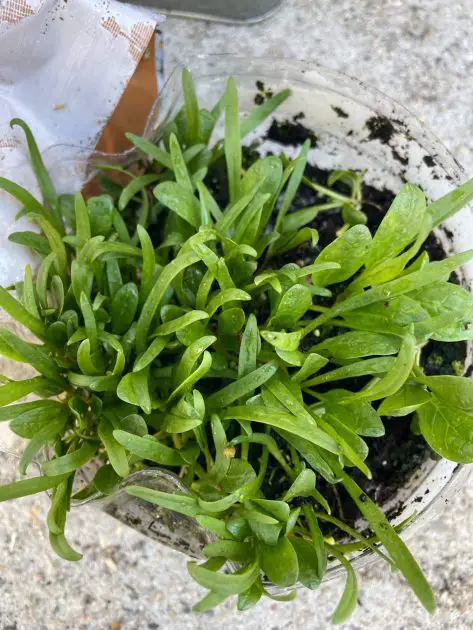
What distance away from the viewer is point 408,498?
2.37 ft

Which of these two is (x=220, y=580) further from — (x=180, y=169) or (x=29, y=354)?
(x=180, y=169)

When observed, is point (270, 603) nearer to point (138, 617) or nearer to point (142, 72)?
point (138, 617)

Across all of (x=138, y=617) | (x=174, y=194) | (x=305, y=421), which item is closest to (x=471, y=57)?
(x=174, y=194)

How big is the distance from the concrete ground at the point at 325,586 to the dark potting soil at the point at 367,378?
203mm

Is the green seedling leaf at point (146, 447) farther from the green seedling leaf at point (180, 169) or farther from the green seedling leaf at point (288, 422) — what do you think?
the green seedling leaf at point (180, 169)

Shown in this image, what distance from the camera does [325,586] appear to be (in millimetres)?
890

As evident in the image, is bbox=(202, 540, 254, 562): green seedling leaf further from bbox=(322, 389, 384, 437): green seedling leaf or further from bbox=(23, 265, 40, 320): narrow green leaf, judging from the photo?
bbox=(23, 265, 40, 320): narrow green leaf

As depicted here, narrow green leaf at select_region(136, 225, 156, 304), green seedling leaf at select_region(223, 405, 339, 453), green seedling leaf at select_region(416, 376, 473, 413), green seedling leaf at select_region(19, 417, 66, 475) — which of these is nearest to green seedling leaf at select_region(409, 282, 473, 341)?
green seedling leaf at select_region(416, 376, 473, 413)

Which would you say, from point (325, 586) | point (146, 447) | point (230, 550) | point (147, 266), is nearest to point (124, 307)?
point (147, 266)

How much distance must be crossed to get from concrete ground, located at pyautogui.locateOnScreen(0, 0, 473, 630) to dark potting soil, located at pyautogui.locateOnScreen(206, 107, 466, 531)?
8.0 inches

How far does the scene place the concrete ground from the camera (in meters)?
0.89

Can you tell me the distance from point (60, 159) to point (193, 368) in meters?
0.35

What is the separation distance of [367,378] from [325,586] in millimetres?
369

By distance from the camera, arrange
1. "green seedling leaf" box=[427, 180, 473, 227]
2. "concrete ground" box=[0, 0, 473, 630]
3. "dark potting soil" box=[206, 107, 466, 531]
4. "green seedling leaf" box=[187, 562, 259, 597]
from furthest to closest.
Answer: "concrete ground" box=[0, 0, 473, 630] < "dark potting soil" box=[206, 107, 466, 531] < "green seedling leaf" box=[427, 180, 473, 227] < "green seedling leaf" box=[187, 562, 259, 597]
